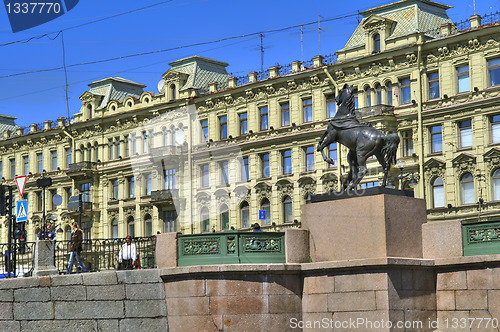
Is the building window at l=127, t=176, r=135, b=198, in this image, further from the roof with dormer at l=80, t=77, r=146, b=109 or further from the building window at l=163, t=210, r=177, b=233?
the roof with dormer at l=80, t=77, r=146, b=109

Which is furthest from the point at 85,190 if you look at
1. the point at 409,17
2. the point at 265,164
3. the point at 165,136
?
the point at 409,17

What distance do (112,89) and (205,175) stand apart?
14107 mm

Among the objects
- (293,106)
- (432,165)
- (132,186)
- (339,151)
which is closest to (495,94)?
(432,165)

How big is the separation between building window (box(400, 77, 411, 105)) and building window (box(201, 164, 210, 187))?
35.6 ft

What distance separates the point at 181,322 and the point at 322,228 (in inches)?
128

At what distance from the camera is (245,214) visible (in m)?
50.2

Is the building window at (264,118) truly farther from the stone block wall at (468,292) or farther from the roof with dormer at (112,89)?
the stone block wall at (468,292)

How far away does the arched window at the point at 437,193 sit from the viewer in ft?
140

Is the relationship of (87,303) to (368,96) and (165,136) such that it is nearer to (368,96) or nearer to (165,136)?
(368,96)

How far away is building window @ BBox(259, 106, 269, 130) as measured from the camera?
5022cm

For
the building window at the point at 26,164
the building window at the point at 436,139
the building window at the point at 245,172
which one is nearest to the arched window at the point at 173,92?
the building window at the point at 245,172

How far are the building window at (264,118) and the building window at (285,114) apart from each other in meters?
0.93

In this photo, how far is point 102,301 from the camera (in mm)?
19250

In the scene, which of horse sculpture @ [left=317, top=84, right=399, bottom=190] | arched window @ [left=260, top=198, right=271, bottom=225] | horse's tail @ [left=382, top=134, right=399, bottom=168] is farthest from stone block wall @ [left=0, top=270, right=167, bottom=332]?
arched window @ [left=260, top=198, right=271, bottom=225]
